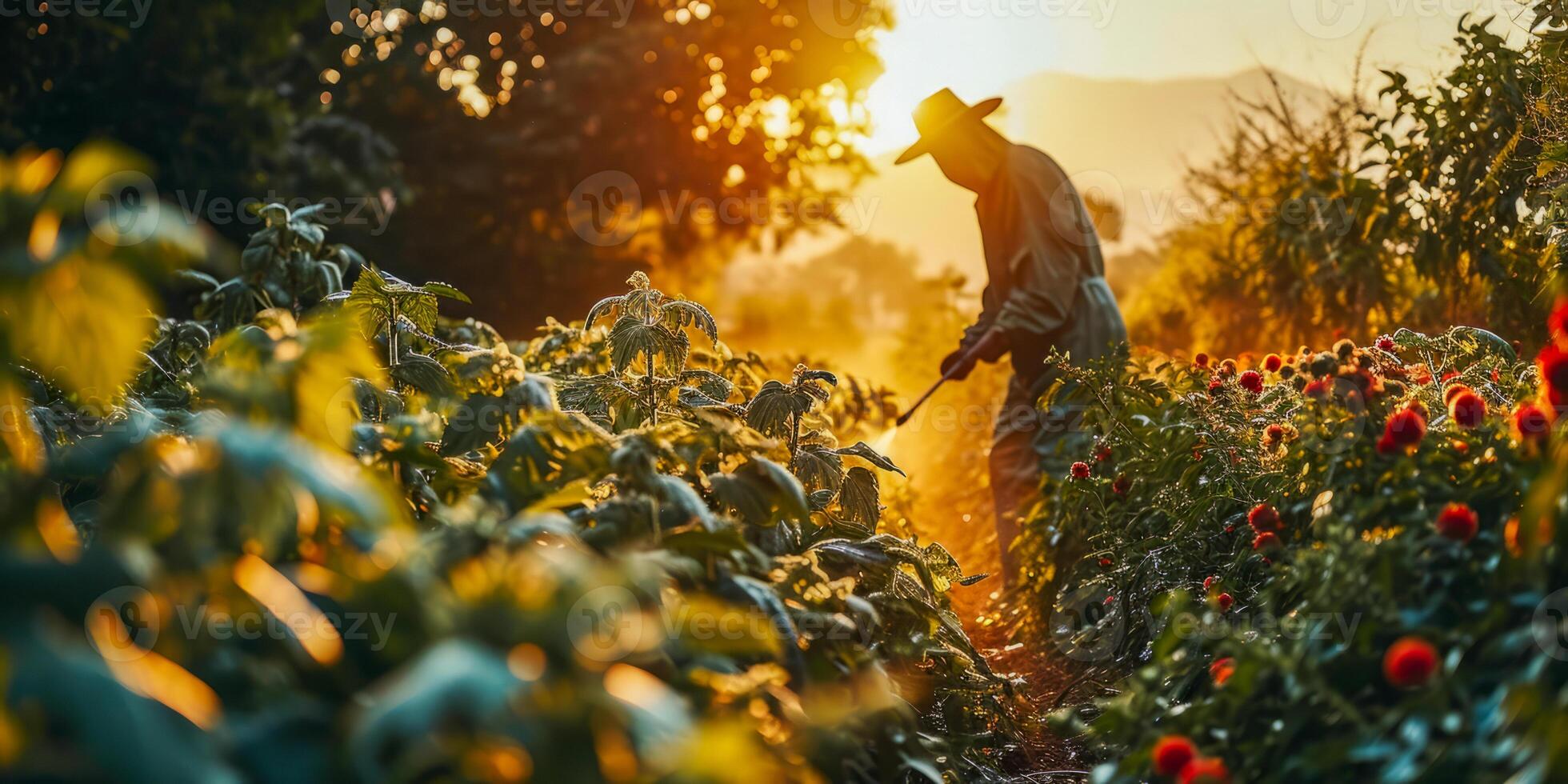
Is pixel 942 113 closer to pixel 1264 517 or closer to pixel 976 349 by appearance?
pixel 976 349

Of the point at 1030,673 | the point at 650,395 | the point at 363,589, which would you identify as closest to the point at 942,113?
the point at 1030,673

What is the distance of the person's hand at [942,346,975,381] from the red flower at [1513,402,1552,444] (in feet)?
11.7

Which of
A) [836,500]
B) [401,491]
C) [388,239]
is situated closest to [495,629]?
[401,491]

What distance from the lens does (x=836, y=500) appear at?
318 cm

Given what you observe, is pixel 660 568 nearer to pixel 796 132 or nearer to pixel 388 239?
pixel 388 239

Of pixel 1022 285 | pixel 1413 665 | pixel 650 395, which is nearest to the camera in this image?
pixel 1413 665

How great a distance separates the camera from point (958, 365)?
17.6 feet

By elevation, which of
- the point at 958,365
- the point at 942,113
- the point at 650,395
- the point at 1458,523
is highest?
the point at 942,113

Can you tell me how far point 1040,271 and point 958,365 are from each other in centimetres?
59

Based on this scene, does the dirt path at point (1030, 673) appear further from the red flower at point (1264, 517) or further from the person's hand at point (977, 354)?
the person's hand at point (977, 354)

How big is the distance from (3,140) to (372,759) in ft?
33.2

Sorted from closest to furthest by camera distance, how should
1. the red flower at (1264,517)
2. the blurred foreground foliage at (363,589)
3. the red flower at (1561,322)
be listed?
the blurred foreground foliage at (363,589), the red flower at (1561,322), the red flower at (1264,517)

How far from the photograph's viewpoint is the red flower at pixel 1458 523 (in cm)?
150

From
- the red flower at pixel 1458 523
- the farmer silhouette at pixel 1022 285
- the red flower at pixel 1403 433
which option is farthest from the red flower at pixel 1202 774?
the farmer silhouette at pixel 1022 285
